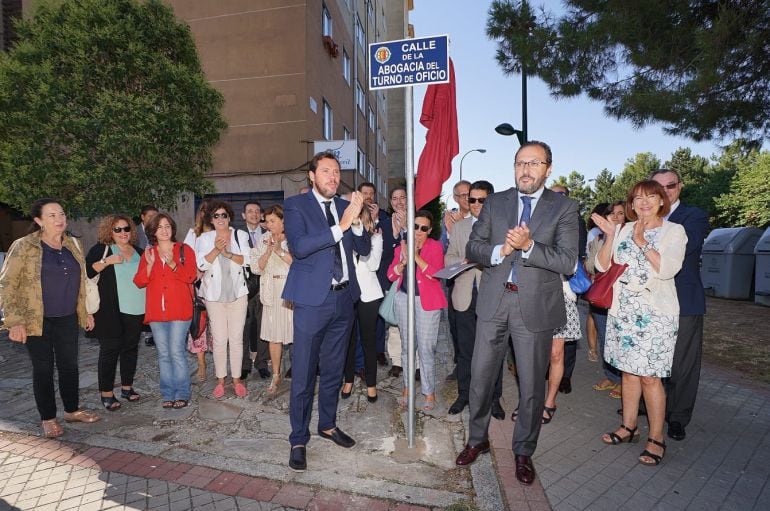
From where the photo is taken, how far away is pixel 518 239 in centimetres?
291

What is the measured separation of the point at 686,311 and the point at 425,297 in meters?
2.26

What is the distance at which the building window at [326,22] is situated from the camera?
57.2ft

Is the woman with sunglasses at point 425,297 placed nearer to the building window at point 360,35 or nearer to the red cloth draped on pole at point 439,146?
the red cloth draped on pole at point 439,146

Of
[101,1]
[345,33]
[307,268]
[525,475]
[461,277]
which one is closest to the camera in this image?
[525,475]

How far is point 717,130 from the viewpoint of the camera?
9.66m

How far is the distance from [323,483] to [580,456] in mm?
2076

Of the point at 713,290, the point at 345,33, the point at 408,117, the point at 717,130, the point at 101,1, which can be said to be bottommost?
the point at 713,290

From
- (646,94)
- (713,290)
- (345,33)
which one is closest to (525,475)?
(646,94)

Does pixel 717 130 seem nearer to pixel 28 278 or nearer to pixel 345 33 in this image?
pixel 28 278

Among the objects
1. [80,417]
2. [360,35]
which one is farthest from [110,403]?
[360,35]

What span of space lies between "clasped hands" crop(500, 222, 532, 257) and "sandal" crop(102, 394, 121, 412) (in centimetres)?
434

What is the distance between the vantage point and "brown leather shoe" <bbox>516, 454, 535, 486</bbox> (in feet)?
10.5

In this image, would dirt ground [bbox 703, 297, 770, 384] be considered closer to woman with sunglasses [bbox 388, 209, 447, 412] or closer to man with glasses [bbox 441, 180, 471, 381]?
man with glasses [bbox 441, 180, 471, 381]

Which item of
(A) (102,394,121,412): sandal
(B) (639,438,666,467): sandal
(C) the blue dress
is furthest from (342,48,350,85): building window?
(B) (639,438,666,467): sandal
